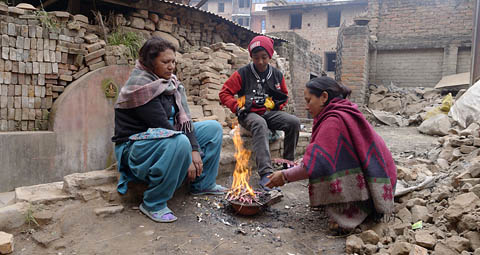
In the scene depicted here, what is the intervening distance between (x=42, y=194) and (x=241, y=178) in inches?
73.7

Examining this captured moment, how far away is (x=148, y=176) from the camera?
8.41 ft

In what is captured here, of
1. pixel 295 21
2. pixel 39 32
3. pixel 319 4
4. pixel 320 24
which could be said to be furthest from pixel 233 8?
pixel 39 32

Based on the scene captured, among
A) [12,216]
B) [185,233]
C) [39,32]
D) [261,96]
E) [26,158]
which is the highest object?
[39,32]

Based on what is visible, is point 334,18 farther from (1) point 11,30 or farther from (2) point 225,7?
(1) point 11,30

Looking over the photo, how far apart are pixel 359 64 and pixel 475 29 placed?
13.9ft

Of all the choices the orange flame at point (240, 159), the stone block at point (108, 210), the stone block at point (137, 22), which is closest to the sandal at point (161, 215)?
the stone block at point (108, 210)

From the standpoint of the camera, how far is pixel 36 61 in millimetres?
5375

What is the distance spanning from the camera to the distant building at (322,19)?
20625 mm

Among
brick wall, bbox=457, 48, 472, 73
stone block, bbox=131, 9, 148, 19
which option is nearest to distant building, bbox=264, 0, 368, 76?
brick wall, bbox=457, 48, 472, 73

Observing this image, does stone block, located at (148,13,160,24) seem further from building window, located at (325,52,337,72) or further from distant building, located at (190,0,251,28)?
distant building, located at (190,0,251,28)

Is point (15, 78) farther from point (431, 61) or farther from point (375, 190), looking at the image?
point (431, 61)

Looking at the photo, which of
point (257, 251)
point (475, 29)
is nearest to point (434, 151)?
point (257, 251)

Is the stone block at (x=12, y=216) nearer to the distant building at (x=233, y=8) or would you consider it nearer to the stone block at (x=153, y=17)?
the stone block at (x=153, y=17)

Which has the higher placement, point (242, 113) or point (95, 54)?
point (95, 54)
